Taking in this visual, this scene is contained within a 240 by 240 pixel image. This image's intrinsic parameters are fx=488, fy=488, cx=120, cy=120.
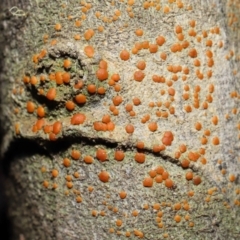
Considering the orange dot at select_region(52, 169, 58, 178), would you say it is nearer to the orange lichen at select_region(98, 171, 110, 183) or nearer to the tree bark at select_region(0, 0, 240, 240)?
the tree bark at select_region(0, 0, 240, 240)

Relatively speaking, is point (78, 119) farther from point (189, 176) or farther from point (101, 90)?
point (189, 176)

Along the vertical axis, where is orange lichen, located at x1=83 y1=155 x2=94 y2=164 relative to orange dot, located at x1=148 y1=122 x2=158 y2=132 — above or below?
below

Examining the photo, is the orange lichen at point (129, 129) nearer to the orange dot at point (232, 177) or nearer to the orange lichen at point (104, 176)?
Answer: the orange lichen at point (104, 176)

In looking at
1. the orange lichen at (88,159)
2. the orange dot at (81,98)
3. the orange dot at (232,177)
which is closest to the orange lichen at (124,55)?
the orange dot at (81,98)

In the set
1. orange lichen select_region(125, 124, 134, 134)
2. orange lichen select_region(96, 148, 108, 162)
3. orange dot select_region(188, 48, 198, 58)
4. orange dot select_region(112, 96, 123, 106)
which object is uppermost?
orange dot select_region(188, 48, 198, 58)


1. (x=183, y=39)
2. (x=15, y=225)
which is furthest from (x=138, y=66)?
(x=15, y=225)

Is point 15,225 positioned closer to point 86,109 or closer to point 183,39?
point 86,109

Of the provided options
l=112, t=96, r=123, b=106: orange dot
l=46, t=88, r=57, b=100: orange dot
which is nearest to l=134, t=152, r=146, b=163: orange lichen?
l=112, t=96, r=123, b=106: orange dot

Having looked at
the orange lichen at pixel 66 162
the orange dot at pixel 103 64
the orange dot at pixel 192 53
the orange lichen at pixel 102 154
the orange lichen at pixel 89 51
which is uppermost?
the orange dot at pixel 192 53
